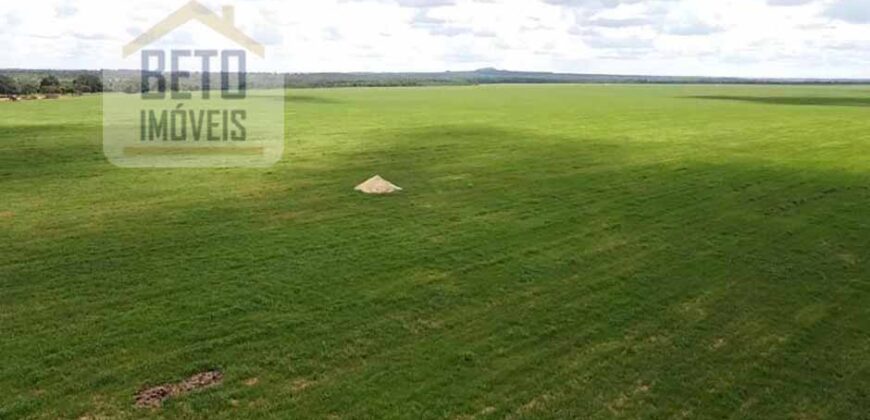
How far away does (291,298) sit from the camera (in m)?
15.6

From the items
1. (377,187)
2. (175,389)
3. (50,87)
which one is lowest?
(175,389)

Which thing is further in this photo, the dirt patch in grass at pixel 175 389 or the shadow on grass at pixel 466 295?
the shadow on grass at pixel 466 295

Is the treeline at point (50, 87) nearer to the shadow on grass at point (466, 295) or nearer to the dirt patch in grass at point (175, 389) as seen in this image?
the shadow on grass at point (466, 295)

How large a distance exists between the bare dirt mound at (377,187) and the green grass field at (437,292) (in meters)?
0.58

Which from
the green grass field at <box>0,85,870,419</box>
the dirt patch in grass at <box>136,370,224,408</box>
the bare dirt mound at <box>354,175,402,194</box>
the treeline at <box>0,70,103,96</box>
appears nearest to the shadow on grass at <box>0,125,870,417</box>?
the green grass field at <box>0,85,870,419</box>

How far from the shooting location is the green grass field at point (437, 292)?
11969mm

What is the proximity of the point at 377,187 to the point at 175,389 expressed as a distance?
49.9ft

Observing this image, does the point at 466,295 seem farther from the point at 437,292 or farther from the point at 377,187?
the point at 377,187

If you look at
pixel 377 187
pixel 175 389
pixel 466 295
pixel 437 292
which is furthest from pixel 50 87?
pixel 175 389

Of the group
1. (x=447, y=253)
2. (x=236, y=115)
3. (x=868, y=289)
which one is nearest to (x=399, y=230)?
(x=447, y=253)

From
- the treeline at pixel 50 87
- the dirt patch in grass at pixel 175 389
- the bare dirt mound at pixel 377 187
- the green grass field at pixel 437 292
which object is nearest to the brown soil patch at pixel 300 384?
the green grass field at pixel 437 292

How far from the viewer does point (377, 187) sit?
2639 centimetres

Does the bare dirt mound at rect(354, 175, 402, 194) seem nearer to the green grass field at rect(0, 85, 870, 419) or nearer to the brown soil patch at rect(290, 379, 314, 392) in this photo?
the green grass field at rect(0, 85, 870, 419)

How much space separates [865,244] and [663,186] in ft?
27.8
